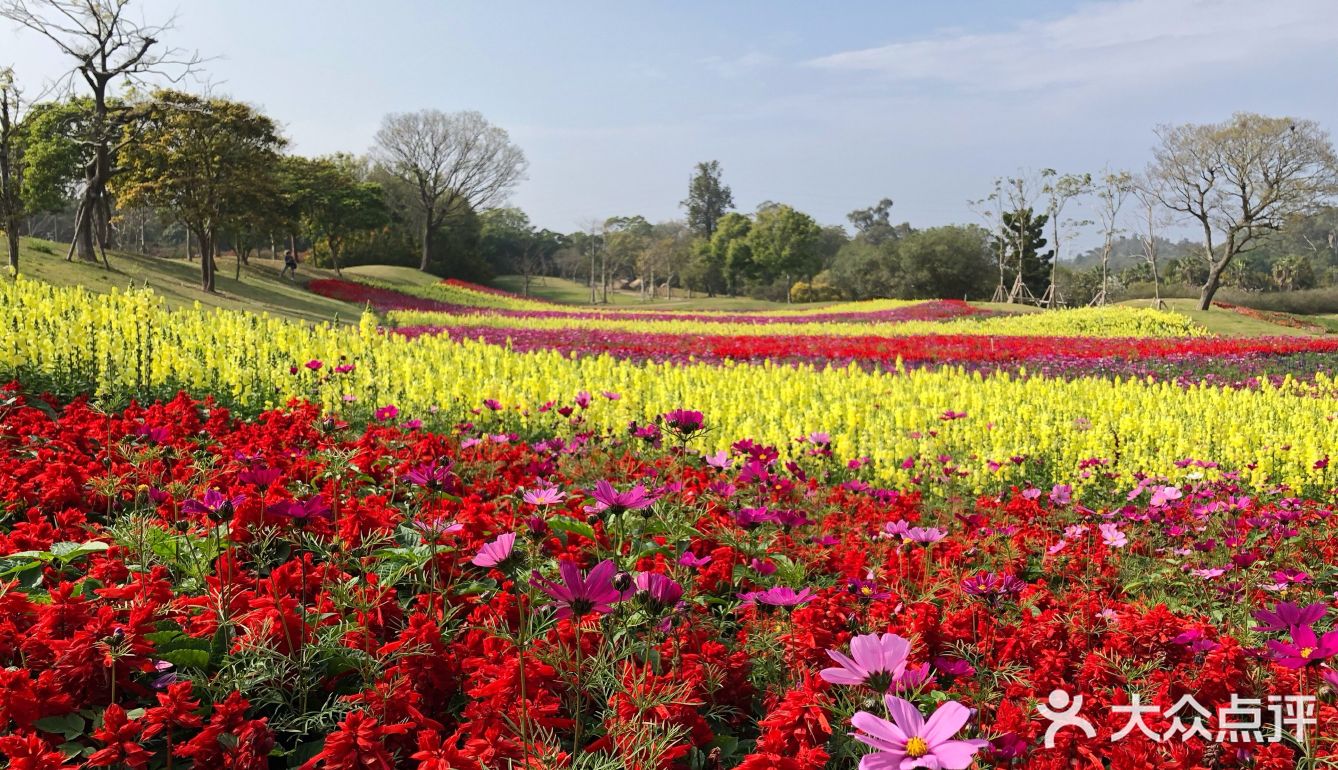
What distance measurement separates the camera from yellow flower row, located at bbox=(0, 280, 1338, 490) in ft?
19.5

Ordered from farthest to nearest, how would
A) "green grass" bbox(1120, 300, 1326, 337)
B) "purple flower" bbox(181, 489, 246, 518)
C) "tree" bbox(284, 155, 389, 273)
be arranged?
1. "tree" bbox(284, 155, 389, 273)
2. "green grass" bbox(1120, 300, 1326, 337)
3. "purple flower" bbox(181, 489, 246, 518)

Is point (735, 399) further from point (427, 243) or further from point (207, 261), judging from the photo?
point (427, 243)

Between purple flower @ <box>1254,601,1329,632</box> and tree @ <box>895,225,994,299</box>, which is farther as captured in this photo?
tree @ <box>895,225,994,299</box>

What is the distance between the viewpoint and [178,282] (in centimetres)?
2497

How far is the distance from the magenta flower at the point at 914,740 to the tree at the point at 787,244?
194 feet

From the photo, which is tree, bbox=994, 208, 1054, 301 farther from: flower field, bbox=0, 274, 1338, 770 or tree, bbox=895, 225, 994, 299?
flower field, bbox=0, 274, 1338, 770

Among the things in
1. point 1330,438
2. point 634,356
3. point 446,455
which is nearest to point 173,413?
point 446,455

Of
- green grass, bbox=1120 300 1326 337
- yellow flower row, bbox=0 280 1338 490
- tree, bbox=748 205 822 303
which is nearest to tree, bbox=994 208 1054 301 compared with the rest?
tree, bbox=748 205 822 303

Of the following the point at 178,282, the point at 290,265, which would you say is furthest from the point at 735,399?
the point at 290,265

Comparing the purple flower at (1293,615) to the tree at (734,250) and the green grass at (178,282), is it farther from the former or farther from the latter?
the tree at (734,250)

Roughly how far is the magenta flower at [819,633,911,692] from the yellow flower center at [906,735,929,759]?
0.52ft

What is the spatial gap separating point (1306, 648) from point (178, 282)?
28594mm

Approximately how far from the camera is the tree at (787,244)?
195ft

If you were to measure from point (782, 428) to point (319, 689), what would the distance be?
487cm
